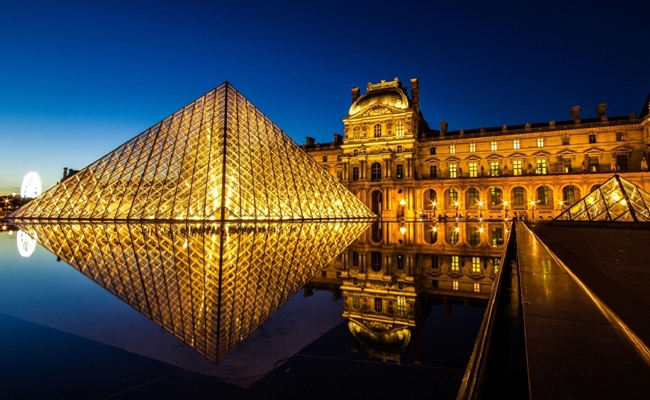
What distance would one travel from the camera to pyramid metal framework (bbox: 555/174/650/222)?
15031 mm

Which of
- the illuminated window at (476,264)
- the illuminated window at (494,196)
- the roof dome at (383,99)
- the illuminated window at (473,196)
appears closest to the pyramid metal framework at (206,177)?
the illuminated window at (476,264)

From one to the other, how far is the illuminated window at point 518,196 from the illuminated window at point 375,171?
1461 centimetres

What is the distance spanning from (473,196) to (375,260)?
36671 mm

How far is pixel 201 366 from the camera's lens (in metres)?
2.91

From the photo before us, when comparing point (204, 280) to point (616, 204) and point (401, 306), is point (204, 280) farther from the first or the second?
point (616, 204)

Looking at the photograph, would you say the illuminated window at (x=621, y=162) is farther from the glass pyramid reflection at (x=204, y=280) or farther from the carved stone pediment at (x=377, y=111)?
the glass pyramid reflection at (x=204, y=280)

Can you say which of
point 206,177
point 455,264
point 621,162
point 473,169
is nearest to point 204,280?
point 455,264

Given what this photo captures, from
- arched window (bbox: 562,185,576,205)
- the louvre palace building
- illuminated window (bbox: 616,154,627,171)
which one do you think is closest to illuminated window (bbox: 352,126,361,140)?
the louvre palace building

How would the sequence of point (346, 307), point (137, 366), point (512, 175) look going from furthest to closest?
point (512, 175), point (346, 307), point (137, 366)

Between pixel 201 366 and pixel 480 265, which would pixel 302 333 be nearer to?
pixel 201 366

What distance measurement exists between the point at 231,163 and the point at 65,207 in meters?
12.2

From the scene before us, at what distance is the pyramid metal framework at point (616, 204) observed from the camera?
592 inches

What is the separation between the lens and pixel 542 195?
129 feet

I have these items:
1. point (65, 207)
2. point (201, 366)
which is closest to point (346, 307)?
point (201, 366)
